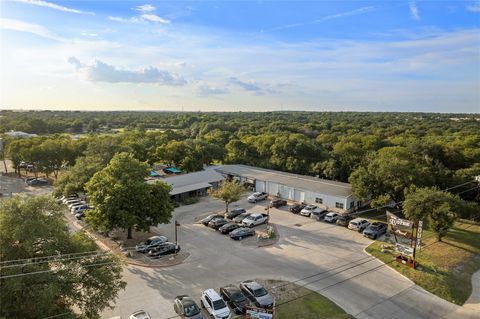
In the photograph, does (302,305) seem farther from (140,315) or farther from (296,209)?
(296,209)

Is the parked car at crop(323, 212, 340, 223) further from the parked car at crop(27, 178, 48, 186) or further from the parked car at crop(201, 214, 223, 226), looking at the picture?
the parked car at crop(27, 178, 48, 186)

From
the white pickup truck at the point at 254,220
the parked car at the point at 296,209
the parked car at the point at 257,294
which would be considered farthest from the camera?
the parked car at the point at 296,209

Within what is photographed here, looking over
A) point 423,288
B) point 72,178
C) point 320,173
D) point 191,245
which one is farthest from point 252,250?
point 320,173

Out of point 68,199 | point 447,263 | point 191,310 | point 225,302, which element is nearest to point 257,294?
point 225,302

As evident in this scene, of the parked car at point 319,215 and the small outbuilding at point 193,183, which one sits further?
the small outbuilding at point 193,183

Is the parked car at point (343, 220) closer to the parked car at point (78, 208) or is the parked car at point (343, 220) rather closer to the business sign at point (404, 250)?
the business sign at point (404, 250)

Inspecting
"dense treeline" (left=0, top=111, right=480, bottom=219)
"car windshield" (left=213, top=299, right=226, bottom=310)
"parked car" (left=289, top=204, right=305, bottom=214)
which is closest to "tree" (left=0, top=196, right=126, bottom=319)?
"car windshield" (left=213, top=299, right=226, bottom=310)

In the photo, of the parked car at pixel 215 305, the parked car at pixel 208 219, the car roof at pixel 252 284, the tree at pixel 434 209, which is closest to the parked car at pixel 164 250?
the parked car at pixel 208 219
